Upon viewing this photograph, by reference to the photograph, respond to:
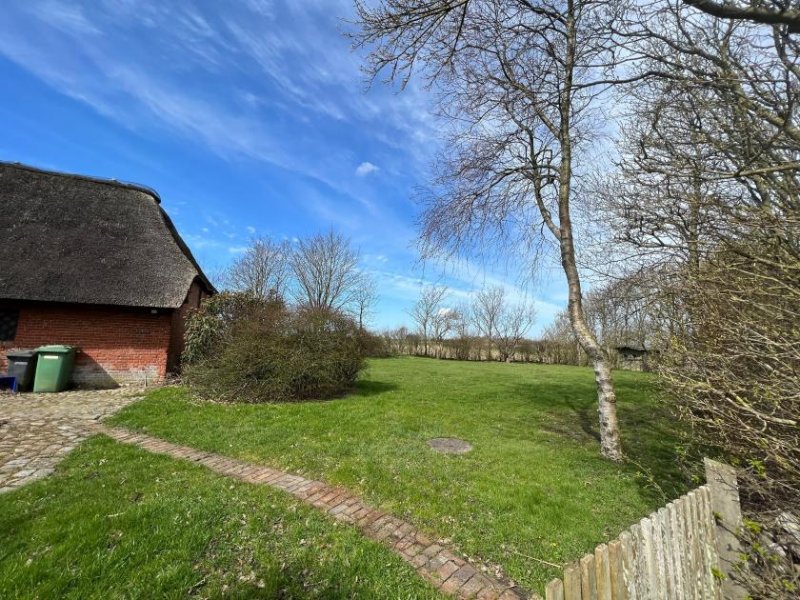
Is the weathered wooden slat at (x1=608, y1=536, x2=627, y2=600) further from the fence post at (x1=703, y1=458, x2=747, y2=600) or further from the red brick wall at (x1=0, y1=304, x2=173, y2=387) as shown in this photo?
the red brick wall at (x1=0, y1=304, x2=173, y2=387)

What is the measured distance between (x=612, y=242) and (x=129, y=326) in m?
13.6

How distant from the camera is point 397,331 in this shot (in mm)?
38656

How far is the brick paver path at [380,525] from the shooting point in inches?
113

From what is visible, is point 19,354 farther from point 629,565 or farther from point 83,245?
point 629,565

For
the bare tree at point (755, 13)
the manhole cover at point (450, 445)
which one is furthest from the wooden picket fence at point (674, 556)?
the manhole cover at point (450, 445)

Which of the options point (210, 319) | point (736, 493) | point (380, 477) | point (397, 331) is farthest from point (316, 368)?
point (397, 331)

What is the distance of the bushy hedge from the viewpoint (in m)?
9.43

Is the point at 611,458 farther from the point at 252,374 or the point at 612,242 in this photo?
the point at 252,374

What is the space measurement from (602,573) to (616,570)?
0.52ft

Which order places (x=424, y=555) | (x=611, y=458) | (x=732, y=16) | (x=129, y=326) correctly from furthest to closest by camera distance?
1. (x=129, y=326)
2. (x=611, y=458)
3. (x=424, y=555)
4. (x=732, y=16)

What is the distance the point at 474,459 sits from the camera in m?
5.67

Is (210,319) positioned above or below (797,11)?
below

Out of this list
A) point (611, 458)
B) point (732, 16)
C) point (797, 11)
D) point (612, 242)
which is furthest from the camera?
point (612, 242)

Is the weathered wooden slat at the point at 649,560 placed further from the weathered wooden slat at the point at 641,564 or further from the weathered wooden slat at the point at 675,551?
the weathered wooden slat at the point at 675,551
